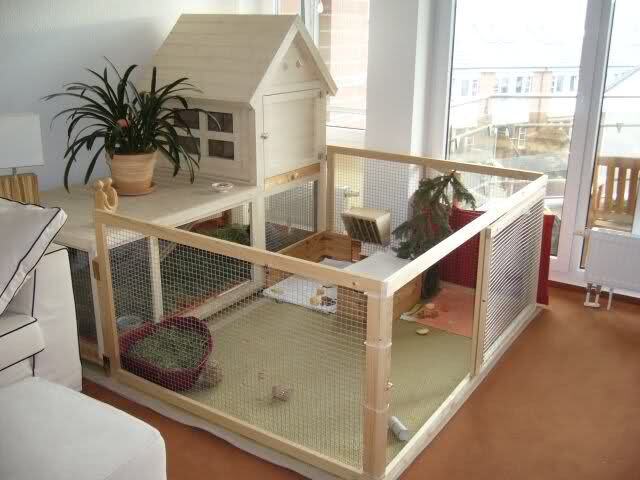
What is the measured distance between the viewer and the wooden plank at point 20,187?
2.51 m

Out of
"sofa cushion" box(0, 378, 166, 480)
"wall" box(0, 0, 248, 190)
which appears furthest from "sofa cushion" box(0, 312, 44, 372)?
"wall" box(0, 0, 248, 190)

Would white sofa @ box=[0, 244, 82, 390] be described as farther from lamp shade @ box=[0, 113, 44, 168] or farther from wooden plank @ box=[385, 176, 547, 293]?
wooden plank @ box=[385, 176, 547, 293]

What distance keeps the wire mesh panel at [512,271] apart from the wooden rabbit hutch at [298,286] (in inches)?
0.5

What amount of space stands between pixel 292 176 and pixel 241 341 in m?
0.98

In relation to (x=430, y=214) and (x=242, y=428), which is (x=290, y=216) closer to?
(x=430, y=214)

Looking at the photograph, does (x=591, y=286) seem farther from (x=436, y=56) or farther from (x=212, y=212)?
(x=212, y=212)

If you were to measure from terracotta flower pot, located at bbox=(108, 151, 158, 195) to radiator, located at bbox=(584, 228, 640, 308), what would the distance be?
6.45 feet

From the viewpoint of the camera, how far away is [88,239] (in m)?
2.33

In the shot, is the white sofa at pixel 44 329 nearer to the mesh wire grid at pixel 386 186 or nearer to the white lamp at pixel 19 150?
the white lamp at pixel 19 150

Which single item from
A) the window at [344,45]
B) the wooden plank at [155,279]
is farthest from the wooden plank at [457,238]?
the window at [344,45]

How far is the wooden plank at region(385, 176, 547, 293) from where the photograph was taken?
1.77 m

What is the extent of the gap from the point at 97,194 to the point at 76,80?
947 mm

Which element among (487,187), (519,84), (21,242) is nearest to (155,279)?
(21,242)

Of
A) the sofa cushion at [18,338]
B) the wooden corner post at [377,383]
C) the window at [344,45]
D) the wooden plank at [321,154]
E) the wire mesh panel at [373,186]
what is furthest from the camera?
the window at [344,45]
